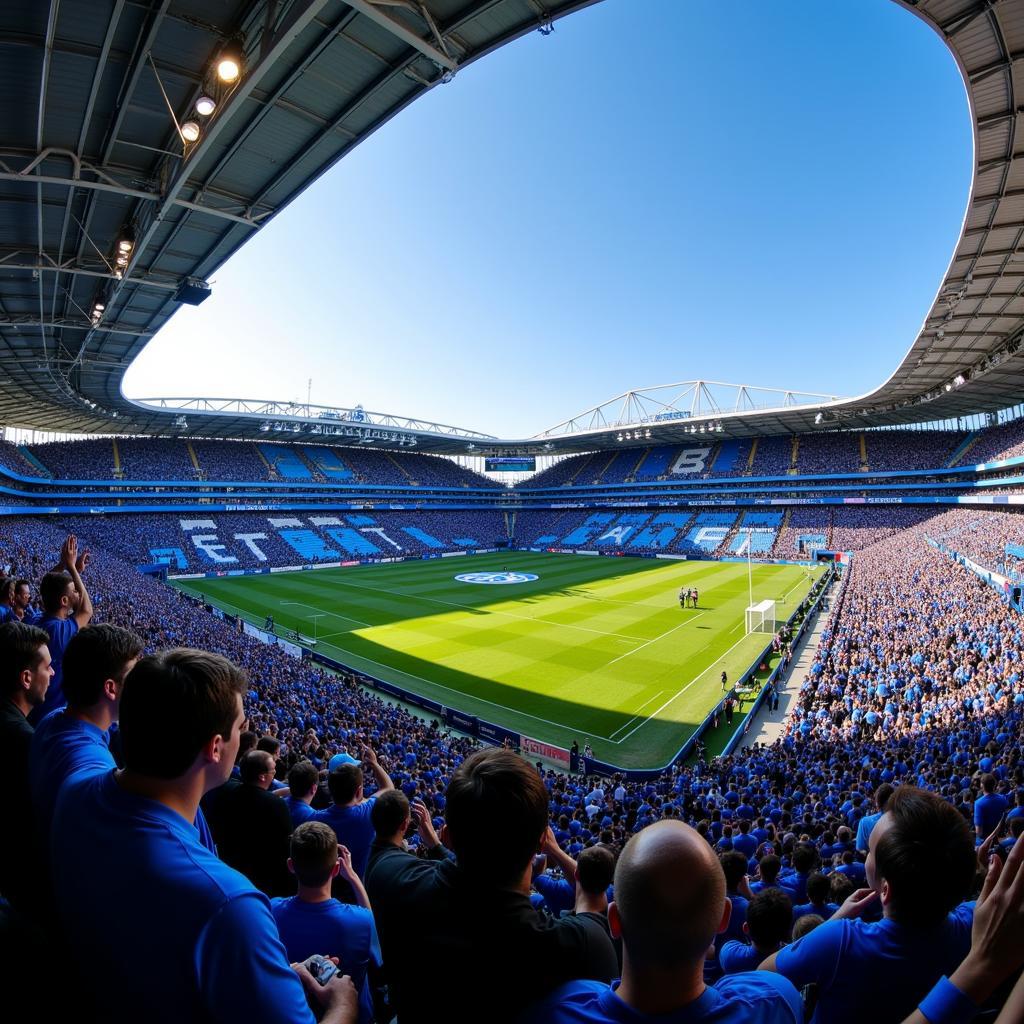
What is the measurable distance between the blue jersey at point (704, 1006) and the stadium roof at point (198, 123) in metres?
10.4

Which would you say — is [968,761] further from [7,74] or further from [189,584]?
[189,584]

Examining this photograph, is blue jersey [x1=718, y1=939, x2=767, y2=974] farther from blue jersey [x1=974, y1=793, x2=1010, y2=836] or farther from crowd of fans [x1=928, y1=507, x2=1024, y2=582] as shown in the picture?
crowd of fans [x1=928, y1=507, x2=1024, y2=582]

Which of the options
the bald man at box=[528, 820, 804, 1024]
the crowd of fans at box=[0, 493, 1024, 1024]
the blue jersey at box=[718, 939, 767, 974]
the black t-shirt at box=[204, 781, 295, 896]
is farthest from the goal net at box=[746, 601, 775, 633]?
the bald man at box=[528, 820, 804, 1024]

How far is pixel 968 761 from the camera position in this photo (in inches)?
427

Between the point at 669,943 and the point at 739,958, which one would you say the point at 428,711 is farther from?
the point at 669,943

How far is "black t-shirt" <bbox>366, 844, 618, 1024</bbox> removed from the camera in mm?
1713

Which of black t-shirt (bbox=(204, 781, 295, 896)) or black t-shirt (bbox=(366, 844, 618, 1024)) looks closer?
black t-shirt (bbox=(366, 844, 618, 1024))

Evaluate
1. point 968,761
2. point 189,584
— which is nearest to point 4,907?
point 968,761

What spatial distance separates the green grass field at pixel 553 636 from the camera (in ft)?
67.1

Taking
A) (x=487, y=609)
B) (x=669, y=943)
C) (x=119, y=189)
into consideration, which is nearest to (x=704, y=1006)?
(x=669, y=943)

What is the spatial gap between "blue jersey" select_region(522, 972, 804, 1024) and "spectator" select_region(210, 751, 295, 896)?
2670 millimetres

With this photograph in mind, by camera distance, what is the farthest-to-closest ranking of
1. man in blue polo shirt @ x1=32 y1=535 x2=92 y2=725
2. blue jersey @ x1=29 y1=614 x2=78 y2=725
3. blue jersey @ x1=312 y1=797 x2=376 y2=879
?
man in blue polo shirt @ x1=32 y1=535 x2=92 y2=725
blue jersey @ x1=312 y1=797 x2=376 y2=879
blue jersey @ x1=29 y1=614 x2=78 y2=725

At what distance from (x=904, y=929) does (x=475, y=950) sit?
6.40 feet

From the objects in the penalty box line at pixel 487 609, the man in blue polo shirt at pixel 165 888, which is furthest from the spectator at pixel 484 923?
the penalty box line at pixel 487 609
